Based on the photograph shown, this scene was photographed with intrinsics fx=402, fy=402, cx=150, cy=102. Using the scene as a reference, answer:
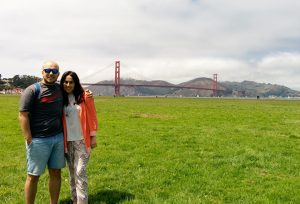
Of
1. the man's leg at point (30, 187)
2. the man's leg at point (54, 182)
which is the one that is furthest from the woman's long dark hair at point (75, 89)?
the man's leg at point (30, 187)

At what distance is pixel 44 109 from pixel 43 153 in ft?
2.50

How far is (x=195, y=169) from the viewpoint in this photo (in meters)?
11.1

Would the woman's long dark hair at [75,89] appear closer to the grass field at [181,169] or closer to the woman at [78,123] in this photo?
the woman at [78,123]

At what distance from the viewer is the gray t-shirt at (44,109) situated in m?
6.53

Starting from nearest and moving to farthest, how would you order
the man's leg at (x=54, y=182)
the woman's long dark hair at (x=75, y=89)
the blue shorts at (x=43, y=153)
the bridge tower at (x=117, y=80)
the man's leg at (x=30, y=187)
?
the blue shorts at (x=43, y=153)
the man's leg at (x=30, y=187)
the woman's long dark hair at (x=75, y=89)
the man's leg at (x=54, y=182)
the bridge tower at (x=117, y=80)

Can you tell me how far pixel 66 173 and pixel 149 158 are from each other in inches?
120

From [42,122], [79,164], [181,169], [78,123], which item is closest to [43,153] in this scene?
[42,122]

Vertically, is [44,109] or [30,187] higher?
[44,109]

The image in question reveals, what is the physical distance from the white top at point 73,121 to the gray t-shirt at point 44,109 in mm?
239

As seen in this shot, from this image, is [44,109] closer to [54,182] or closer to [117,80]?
[54,182]

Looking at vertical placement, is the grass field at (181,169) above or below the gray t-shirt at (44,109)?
below

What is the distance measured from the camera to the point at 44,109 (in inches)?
266

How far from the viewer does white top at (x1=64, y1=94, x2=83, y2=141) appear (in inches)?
284

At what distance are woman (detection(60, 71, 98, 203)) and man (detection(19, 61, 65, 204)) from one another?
0.20m
